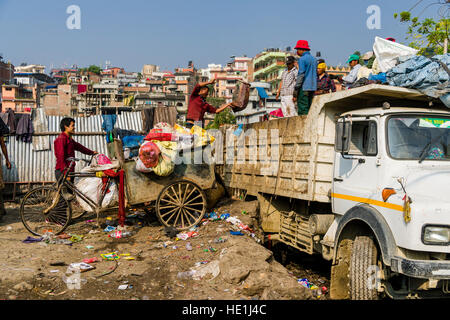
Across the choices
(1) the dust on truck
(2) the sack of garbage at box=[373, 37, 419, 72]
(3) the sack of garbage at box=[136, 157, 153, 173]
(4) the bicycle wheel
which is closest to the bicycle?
(4) the bicycle wheel

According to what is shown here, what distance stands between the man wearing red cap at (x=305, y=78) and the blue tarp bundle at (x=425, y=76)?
211 centimetres

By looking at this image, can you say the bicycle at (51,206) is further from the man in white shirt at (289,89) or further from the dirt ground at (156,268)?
the man in white shirt at (289,89)

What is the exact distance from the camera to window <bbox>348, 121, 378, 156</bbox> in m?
4.39

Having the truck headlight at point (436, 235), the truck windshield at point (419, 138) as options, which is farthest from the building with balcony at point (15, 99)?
the truck headlight at point (436, 235)

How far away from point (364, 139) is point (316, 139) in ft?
2.55

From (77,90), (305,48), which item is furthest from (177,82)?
(305,48)

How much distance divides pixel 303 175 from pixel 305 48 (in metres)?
2.96

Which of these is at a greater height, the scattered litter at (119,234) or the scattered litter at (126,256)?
the scattered litter at (119,234)

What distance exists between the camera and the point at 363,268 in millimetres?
3965

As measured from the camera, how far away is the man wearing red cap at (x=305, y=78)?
6883 mm

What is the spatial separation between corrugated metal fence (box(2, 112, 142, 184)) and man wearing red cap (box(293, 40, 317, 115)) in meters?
7.27

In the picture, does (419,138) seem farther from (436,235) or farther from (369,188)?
(436,235)

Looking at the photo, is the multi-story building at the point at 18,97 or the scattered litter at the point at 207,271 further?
the multi-story building at the point at 18,97
